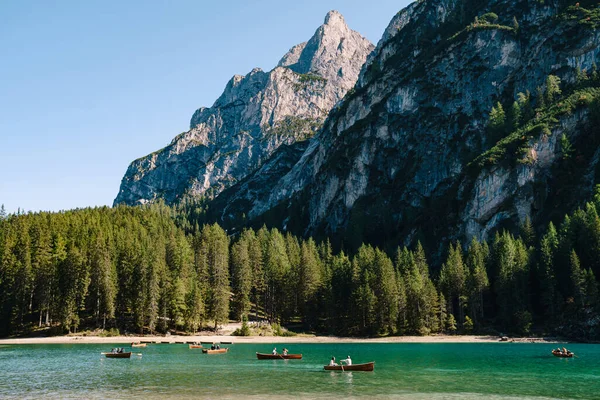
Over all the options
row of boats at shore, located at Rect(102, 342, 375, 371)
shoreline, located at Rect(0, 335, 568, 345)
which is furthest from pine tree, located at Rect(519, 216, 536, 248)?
row of boats at shore, located at Rect(102, 342, 375, 371)

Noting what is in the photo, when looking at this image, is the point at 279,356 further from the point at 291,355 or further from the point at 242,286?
the point at 242,286

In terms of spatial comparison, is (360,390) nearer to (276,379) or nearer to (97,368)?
(276,379)

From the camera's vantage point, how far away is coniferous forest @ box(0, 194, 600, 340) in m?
113

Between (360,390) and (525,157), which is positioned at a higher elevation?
(525,157)

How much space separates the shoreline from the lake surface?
18.6m

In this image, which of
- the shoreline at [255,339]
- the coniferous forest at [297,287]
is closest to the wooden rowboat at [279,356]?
the shoreline at [255,339]

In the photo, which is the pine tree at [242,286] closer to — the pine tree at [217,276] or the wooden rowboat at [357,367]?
the pine tree at [217,276]

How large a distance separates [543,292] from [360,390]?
9017cm

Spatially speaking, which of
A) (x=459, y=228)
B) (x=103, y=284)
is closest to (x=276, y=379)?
(x=103, y=284)

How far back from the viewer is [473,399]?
41.6 metres

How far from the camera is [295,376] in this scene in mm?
57125

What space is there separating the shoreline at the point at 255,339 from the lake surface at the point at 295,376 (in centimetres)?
1863

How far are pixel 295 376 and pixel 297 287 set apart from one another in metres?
77.5

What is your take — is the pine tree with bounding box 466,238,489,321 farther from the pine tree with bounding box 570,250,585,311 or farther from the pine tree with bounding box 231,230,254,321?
the pine tree with bounding box 231,230,254,321
